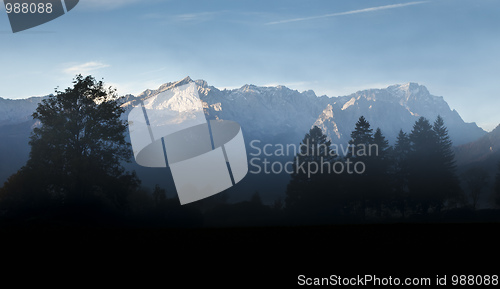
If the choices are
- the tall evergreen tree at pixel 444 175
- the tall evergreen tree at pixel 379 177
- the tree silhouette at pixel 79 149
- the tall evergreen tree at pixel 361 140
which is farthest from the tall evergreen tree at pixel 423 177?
the tree silhouette at pixel 79 149

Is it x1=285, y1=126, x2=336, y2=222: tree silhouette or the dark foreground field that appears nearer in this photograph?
the dark foreground field

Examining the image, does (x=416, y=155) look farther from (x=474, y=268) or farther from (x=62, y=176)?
(x=474, y=268)

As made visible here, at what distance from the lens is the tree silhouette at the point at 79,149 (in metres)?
34.1

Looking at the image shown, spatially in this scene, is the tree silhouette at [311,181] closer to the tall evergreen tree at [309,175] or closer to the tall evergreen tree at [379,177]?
the tall evergreen tree at [309,175]

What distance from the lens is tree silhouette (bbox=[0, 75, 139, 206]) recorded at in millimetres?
34062

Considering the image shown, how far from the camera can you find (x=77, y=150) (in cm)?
3494

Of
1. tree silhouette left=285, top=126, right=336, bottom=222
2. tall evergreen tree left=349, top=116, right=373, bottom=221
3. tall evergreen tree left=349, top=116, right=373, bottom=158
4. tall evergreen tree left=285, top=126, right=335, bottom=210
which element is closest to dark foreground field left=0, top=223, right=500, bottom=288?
tree silhouette left=285, top=126, right=336, bottom=222

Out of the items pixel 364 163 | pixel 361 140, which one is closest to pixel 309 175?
pixel 364 163

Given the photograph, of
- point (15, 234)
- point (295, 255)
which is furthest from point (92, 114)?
point (295, 255)

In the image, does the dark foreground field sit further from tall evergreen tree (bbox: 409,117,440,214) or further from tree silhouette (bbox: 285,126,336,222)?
tall evergreen tree (bbox: 409,117,440,214)

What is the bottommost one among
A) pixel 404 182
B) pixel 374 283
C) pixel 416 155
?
pixel 374 283

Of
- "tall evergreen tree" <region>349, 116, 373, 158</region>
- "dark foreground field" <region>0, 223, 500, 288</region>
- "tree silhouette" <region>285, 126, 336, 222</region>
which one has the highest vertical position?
"tall evergreen tree" <region>349, 116, 373, 158</region>

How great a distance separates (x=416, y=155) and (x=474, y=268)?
160 ft

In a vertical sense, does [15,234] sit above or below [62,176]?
below
